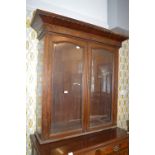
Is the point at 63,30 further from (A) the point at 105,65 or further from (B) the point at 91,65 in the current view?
(A) the point at 105,65

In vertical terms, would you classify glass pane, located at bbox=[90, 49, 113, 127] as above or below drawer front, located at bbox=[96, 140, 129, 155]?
above

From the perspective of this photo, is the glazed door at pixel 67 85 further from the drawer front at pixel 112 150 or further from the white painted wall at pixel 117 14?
the white painted wall at pixel 117 14

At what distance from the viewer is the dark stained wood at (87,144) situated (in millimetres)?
1392

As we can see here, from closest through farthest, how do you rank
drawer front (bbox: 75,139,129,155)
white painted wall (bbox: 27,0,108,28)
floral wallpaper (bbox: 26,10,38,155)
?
drawer front (bbox: 75,139,129,155) → floral wallpaper (bbox: 26,10,38,155) → white painted wall (bbox: 27,0,108,28)

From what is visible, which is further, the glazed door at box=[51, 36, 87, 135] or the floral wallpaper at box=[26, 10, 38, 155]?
the floral wallpaper at box=[26, 10, 38, 155]

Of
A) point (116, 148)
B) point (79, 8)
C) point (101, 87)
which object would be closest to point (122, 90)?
point (101, 87)

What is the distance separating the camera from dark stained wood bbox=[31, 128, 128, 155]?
1.39m

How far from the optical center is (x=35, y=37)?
1831 millimetres

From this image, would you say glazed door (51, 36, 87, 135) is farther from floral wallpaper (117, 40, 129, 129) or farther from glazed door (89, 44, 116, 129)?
floral wallpaper (117, 40, 129, 129)

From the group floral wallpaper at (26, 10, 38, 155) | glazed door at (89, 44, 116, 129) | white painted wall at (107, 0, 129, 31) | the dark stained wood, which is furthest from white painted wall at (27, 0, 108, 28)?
the dark stained wood

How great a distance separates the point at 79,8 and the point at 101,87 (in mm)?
1242

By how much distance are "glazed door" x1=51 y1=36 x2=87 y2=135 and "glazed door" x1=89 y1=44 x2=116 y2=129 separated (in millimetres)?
150

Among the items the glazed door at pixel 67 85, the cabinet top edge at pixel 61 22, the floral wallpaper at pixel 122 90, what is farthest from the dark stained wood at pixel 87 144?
the cabinet top edge at pixel 61 22
